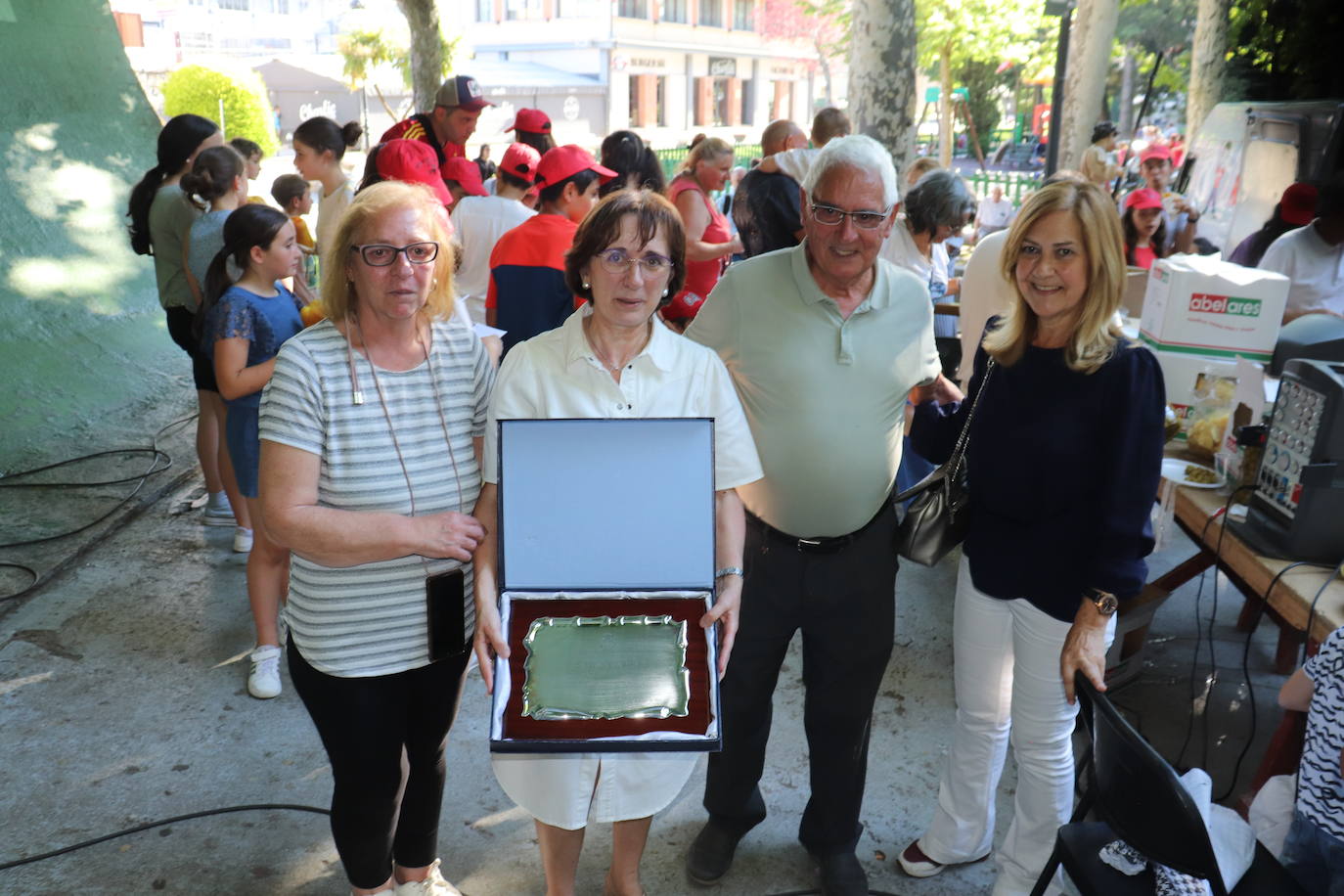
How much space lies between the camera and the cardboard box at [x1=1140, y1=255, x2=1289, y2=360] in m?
3.65

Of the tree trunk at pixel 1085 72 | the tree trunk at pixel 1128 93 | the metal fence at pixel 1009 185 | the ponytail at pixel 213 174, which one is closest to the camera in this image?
the ponytail at pixel 213 174

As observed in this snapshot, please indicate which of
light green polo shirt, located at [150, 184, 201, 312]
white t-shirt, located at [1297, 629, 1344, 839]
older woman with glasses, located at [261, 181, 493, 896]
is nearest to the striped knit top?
older woman with glasses, located at [261, 181, 493, 896]

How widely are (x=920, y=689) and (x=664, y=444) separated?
8.00ft

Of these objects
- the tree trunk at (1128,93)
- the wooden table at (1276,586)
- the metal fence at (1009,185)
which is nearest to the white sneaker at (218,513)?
the wooden table at (1276,586)

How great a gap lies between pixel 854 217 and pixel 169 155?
4.23 metres

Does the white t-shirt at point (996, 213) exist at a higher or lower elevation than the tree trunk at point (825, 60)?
lower

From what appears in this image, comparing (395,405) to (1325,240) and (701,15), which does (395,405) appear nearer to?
(1325,240)

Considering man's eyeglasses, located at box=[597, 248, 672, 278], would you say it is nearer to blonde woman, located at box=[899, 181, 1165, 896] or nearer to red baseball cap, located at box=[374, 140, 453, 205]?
A: blonde woman, located at box=[899, 181, 1165, 896]

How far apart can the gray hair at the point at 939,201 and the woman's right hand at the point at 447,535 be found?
3569 mm

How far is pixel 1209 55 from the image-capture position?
1451 centimetres

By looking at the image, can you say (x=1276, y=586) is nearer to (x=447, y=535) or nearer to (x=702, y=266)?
(x=447, y=535)

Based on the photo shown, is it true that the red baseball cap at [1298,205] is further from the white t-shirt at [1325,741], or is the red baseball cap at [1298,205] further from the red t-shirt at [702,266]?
the white t-shirt at [1325,741]

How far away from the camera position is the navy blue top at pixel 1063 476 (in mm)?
2275

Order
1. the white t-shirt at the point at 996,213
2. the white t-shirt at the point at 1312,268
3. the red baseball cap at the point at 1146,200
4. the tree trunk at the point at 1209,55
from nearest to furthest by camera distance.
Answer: the white t-shirt at the point at 1312,268 < the red baseball cap at the point at 1146,200 < the white t-shirt at the point at 996,213 < the tree trunk at the point at 1209,55
